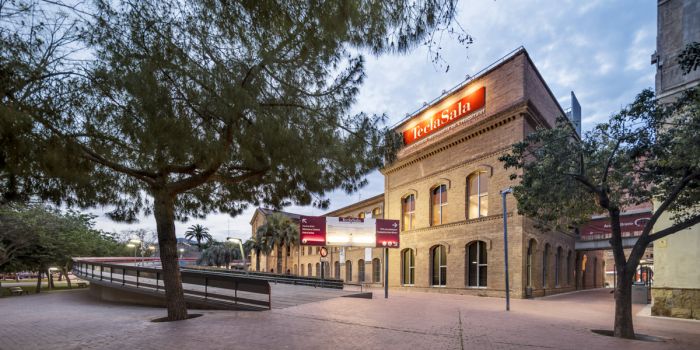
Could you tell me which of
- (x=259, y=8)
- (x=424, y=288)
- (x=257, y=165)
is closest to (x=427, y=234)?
(x=424, y=288)

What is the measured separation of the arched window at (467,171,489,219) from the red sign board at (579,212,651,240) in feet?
22.8

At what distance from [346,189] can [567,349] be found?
5867 millimetres

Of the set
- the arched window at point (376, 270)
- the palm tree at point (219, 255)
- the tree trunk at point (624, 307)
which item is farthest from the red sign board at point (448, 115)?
the palm tree at point (219, 255)

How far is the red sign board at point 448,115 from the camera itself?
82.4 ft

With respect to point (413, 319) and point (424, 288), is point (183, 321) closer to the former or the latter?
point (413, 319)

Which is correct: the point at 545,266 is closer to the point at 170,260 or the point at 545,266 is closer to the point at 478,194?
the point at 478,194

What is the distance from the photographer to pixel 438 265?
2727 cm

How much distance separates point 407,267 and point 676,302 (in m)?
17.5

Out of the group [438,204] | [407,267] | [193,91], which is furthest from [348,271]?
[193,91]

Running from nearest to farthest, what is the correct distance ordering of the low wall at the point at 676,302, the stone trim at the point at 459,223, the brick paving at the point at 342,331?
the brick paving at the point at 342,331
the low wall at the point at 676,302
the stone trim at the point at 459,223

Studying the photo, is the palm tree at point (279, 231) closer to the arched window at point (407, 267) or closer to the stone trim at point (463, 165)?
the arched window at point (407, 267)

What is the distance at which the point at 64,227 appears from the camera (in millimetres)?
33781

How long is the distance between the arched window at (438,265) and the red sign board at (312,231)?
7603mm

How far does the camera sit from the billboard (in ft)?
78.5
